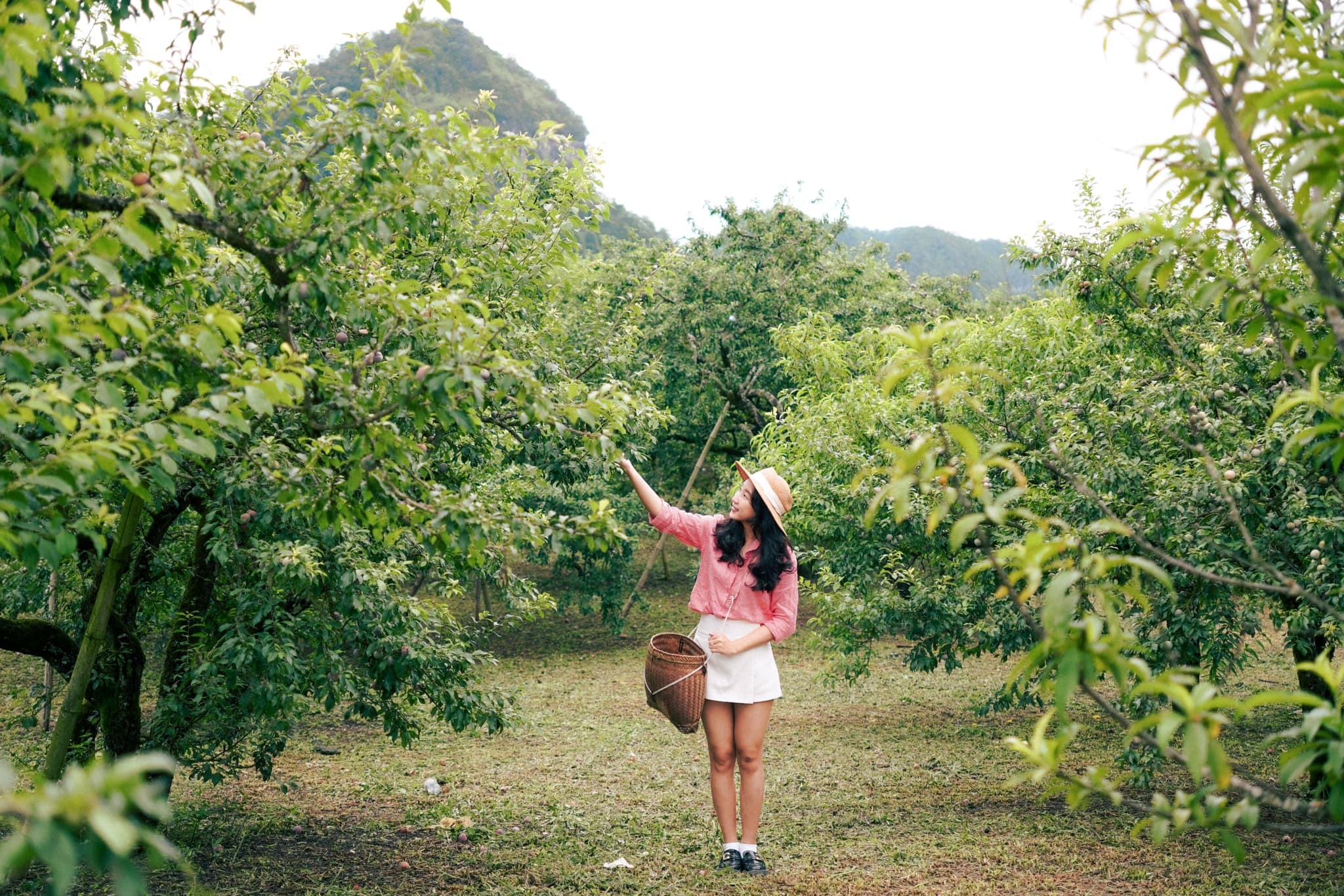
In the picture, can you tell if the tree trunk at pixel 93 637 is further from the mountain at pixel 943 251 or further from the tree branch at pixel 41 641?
the mountain at pixel 943 251

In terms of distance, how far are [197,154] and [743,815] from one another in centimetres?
370

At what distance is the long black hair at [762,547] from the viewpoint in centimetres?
468

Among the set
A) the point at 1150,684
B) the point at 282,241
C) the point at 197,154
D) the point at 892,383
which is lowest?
the point at 1150,684

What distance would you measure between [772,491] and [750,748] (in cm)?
122

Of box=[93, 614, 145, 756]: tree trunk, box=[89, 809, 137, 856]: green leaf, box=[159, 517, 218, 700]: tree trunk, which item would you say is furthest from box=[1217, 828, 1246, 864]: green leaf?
box=[93, 614, 145, 756]: tree trunk

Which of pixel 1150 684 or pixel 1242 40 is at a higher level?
pixel 1242 40

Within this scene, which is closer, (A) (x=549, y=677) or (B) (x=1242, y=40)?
(B) (x=1242, y=40)

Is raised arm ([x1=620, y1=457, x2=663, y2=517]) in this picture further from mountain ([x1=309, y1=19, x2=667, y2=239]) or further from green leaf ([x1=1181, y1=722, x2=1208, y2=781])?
mountain ([x1=309, y1=19, x2=667, y2=239])

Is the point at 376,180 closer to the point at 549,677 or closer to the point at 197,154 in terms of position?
the point at 197,154

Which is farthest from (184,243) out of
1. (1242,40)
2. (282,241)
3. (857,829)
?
(857,829)

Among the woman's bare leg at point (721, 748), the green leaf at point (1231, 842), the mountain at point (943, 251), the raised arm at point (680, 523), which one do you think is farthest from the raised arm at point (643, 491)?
the mountain at point (943, 251)

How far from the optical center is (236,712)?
5.00 m

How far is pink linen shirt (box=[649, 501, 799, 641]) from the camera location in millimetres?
4719

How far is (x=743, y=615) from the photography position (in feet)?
15.5
